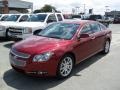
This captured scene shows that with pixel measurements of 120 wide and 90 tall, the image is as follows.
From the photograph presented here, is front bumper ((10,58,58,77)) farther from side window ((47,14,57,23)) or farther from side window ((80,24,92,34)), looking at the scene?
side window ((47,14,57,23))

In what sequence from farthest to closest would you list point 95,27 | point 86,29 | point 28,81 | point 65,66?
point 95,27 → point 86,29 → point 65,66 → point 28,81

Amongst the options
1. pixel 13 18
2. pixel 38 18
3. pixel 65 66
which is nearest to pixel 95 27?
pixel 65 66

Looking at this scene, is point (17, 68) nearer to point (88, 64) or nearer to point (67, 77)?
point (67, 77)

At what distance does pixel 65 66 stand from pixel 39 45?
3.01 ft

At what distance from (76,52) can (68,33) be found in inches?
27.3

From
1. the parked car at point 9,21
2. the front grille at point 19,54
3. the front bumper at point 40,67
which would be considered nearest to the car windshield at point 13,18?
the parked car at point 9,21

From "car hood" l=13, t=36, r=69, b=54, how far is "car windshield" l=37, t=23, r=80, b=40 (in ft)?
1.22

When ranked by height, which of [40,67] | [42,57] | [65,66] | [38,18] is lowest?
[65,66]

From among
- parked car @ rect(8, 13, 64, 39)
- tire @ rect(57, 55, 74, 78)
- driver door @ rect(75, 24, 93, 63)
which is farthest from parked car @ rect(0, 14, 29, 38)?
tire @ rect(57, 55, 74, 78)

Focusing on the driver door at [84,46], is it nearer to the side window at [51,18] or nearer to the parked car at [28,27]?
the parked car at [28,27]

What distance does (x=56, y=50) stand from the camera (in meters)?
5.87

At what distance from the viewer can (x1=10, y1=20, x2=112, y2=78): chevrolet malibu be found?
569 centimetres

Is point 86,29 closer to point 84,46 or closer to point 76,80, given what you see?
point 84,46

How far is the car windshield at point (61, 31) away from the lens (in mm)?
6916
